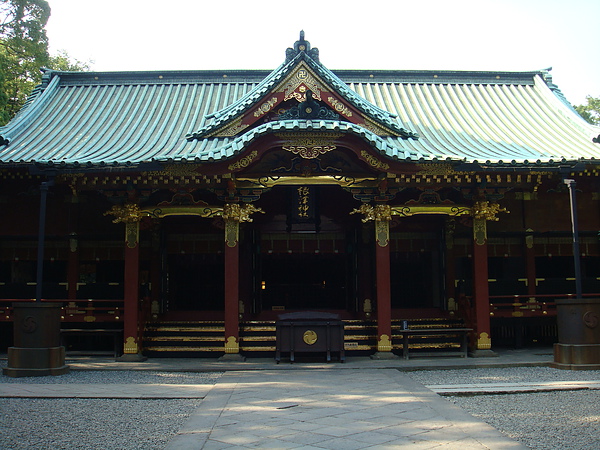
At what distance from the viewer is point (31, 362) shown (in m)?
10.3

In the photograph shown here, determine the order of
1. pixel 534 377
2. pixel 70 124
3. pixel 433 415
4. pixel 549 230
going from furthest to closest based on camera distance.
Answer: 1. pixel 70 124
2. pixel 549 230
3. pixel 534 377
4. pixel 433 415

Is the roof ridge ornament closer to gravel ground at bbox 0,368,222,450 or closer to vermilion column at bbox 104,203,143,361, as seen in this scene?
vermilion column at bbox 104,203,143,361

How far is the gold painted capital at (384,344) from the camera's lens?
12.5m

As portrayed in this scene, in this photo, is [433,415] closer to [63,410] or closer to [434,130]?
[63,410]

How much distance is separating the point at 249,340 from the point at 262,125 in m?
4.98

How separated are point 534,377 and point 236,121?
8.23 m

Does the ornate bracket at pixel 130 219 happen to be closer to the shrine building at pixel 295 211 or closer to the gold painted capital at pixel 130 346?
the shrine building at pixel 295 211

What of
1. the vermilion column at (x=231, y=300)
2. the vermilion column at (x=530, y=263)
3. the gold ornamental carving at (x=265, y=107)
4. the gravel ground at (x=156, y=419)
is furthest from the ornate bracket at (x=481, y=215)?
the vermilion column at (x=231, y=300)

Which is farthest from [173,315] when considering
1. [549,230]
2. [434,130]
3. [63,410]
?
[549,230]

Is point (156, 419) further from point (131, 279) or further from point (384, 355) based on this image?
point (384, 355)

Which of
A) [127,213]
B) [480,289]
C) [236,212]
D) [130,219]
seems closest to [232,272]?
[236,212]

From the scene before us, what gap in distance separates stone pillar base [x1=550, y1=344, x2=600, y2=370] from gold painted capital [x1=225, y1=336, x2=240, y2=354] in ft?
21.9

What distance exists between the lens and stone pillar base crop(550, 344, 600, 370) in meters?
10.6

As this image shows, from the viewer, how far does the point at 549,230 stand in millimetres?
15141
